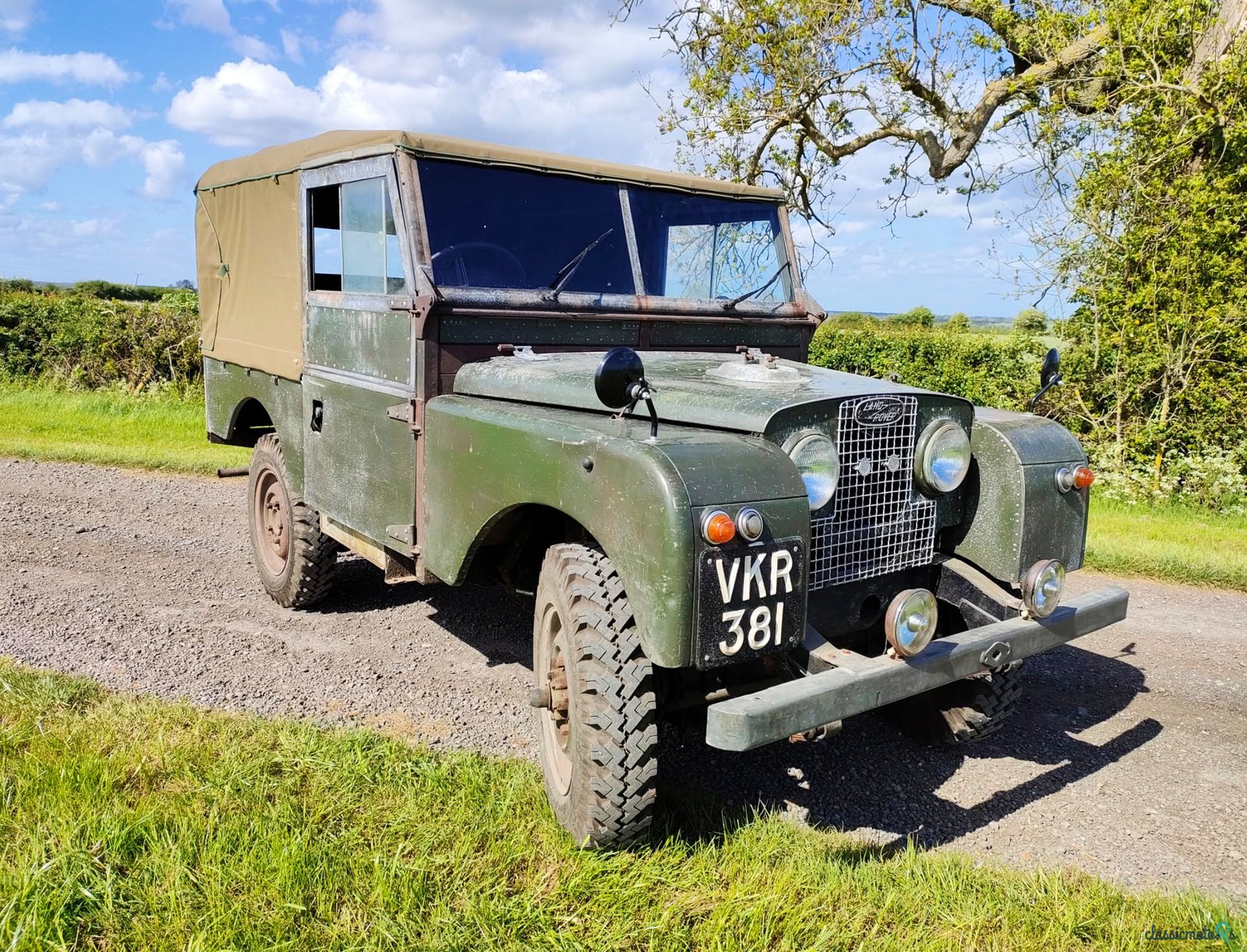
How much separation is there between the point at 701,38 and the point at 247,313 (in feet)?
24.7

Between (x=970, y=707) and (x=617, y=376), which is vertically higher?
(x=617, y=376)

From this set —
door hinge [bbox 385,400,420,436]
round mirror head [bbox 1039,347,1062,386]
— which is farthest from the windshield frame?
round mirror head [bbox 1039,347,1062,386]

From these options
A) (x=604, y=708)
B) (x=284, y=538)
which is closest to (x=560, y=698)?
(x=604, y=708)

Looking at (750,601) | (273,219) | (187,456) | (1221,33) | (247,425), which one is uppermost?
(1221,33)

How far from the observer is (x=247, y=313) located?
212 inches

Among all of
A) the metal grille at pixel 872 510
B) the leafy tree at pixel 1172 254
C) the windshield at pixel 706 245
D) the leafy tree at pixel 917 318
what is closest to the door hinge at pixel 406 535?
the windshield at pixel 706 245

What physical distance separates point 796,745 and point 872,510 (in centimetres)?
119

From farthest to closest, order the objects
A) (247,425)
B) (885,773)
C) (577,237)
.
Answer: (247,425) → (577,237) → (885,773)

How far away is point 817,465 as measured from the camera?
2822 millimetres

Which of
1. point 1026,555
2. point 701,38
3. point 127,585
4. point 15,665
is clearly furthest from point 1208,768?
point 701,38

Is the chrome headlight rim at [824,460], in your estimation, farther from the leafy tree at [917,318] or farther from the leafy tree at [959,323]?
the leafy tree at [917,318]

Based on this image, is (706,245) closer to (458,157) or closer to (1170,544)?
(458,157)

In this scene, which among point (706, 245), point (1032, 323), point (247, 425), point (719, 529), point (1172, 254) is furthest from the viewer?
point (1032, 323)

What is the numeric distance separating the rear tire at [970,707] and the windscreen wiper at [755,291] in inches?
72.7
